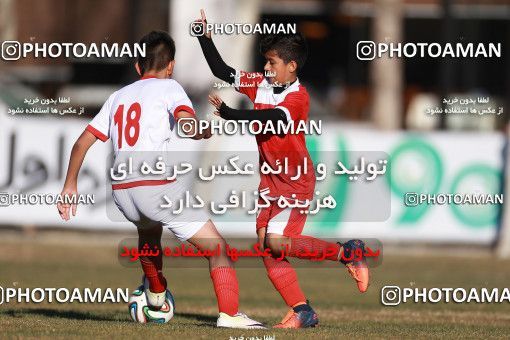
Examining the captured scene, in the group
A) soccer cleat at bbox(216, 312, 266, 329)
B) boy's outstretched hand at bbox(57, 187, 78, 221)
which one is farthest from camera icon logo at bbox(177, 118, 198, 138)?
soccer cleat at bbox(216, 312, 266, 329)

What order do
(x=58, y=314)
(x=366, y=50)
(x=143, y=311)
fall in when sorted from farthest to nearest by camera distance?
(x=366, y=50) < (x=58, y=314) < (x=143, y=311)

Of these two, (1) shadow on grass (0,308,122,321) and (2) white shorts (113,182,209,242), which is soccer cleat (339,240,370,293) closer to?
(2) white shorts (113,182,209,242)

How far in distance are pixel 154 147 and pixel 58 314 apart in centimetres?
246

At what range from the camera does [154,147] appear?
9.85 m

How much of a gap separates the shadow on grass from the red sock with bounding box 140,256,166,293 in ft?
2.71

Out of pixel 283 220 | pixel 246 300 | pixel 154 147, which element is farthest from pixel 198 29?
pixel 246 300

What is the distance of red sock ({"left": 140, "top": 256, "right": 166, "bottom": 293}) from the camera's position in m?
10.4

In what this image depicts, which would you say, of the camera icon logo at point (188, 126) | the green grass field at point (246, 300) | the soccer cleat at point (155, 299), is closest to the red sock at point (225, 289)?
the green grass field at point (246, 300)

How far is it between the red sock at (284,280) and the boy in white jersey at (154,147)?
320 millimetres

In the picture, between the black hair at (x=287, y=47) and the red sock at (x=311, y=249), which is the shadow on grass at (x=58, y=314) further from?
the black hair at (x=287, y=47)

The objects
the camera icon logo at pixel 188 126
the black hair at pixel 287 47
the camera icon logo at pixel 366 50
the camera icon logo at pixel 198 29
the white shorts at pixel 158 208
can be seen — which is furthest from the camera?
the camera icon logo at pixel 366 50

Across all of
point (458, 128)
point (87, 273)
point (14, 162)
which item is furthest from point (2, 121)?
point (458, 128)

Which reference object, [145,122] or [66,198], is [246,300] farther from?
[145,122]

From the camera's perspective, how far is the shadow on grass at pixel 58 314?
37.1 feet
